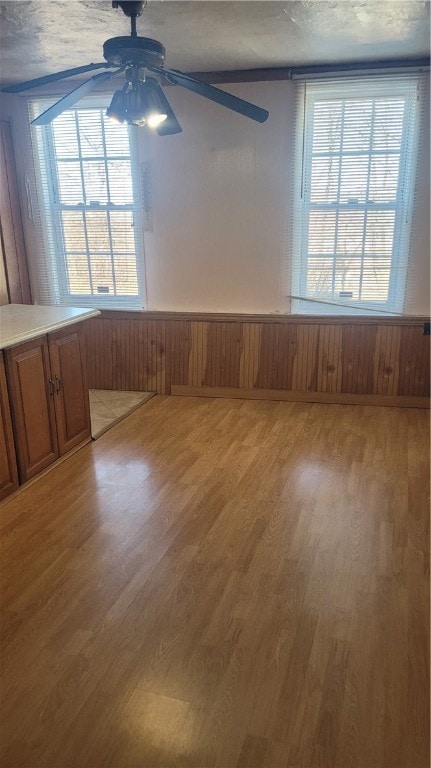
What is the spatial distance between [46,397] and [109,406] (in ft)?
4.09

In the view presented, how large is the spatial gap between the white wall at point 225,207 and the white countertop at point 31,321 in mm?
1267

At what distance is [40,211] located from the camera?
4.43 meters

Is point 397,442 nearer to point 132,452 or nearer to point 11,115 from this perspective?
point 132,452

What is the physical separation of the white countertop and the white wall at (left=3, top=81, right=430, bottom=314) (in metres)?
1.27

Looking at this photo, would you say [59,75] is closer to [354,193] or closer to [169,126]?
[169,126]

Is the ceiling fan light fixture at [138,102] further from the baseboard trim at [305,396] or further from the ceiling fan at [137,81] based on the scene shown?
the baseboard trim at [305,396]

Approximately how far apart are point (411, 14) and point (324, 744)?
129 inches

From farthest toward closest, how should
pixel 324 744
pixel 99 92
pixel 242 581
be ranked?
pixel 99 92, pixel 242 581, pixel 324 744

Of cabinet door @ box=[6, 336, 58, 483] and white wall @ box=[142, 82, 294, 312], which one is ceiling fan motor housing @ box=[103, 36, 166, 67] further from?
white wall @ box=[142, 82, 294, 312]

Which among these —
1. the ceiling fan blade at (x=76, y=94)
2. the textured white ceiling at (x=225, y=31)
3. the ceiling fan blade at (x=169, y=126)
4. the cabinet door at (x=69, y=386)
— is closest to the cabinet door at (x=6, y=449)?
the cabinet door at (x=69, y=386)

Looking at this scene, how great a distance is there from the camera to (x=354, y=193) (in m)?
3.84

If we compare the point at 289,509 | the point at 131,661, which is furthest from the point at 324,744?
the point at 289,509

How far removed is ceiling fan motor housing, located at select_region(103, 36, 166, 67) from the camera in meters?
2.06

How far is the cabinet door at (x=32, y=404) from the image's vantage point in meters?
2.71
